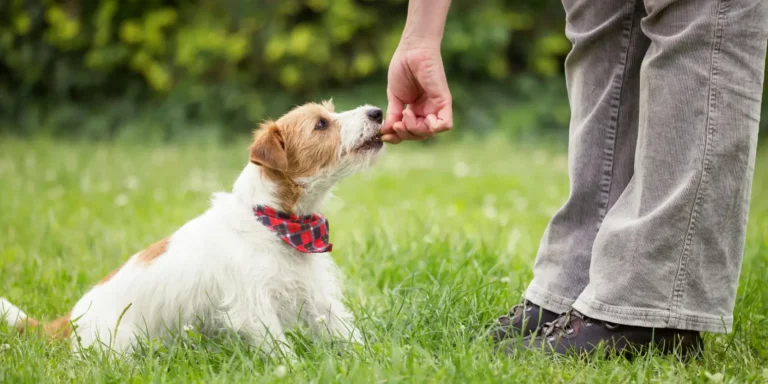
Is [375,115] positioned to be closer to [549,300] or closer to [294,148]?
[294,148]

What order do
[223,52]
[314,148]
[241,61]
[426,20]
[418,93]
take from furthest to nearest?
[241,61], [223,52], [314,148], [418,93], [426,20]

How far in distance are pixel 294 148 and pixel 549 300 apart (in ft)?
3.58

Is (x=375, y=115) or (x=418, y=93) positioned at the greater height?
(x=418, y=93)

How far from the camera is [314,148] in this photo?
2723 millimetres

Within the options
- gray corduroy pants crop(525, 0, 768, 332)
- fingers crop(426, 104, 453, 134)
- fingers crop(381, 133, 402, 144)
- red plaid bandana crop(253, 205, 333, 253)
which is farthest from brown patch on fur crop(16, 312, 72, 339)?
gray corduroy pants crop(525, 0, 768, 332)

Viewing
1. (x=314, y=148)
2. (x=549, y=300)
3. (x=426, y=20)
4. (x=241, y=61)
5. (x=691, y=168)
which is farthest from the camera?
(x=241, y=61)

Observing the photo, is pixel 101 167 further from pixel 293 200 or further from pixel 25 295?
pixel 293 200

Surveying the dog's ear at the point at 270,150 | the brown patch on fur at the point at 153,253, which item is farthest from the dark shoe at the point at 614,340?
the brown patch on fur at the point at 153,253

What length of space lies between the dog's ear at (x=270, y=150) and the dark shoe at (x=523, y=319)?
0.94 m

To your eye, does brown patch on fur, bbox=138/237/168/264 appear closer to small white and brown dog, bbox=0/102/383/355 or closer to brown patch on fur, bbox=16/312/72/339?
small white and brown dog, bbox=0/102/383/355

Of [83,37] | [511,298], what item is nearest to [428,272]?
[511,298]

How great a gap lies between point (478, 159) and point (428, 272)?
495 centimetres

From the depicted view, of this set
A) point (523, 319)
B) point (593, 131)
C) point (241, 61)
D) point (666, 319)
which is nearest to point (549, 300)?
point (523, 319)

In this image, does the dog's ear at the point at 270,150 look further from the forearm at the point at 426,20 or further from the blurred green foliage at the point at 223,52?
the blurred green foliage at the point at 223,52
